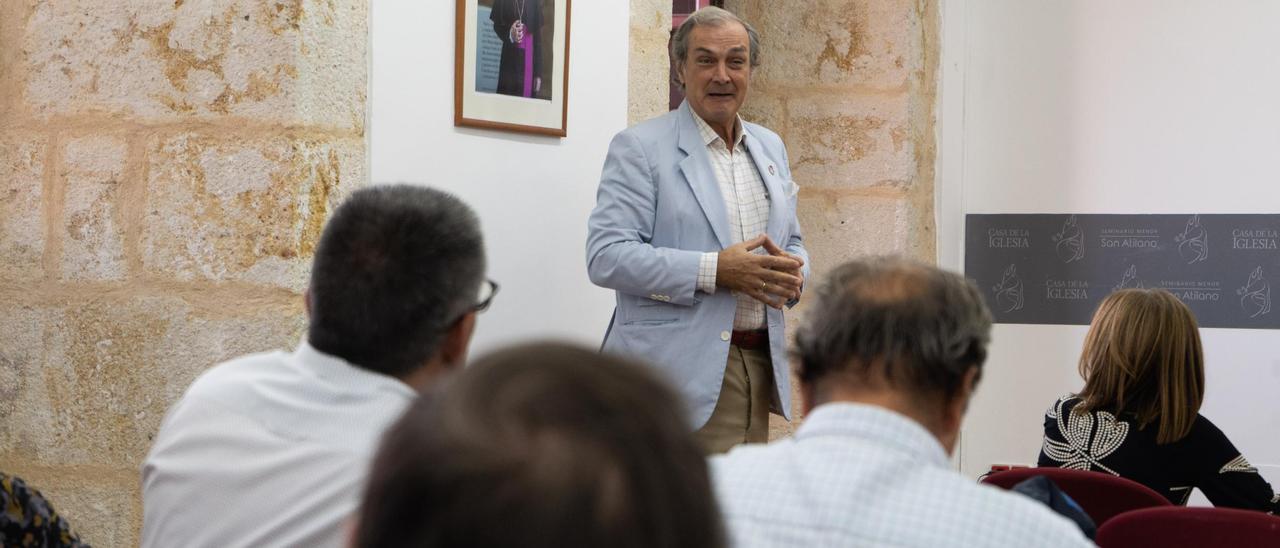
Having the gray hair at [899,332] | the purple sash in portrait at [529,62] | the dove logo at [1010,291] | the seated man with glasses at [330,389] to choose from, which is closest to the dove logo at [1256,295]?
the dove logo at [1010,291]

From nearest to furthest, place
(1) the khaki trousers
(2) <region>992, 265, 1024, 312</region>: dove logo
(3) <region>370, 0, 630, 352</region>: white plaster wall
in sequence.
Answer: (3) <region>370, 0, 630, 352</region>: white plaster wall
(1) the khaki trousers
(2) <region>992, 265, 1024, 312</region>: dove logo

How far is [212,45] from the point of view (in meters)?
2.89

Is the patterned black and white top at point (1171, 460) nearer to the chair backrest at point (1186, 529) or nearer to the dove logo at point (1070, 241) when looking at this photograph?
the chair backrest at point (1186, 529)

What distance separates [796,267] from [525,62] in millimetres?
904

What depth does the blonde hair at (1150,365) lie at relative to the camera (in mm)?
3021

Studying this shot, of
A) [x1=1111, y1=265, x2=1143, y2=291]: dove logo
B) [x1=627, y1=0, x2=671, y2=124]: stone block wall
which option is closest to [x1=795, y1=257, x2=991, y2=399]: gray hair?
[x1=627, y1=0, x2=671, y2=124]: stone block wall

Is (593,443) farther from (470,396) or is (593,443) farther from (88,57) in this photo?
(88,57)

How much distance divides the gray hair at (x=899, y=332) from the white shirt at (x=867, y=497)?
0.26ft

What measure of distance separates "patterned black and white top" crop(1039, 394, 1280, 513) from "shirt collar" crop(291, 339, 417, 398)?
201cm

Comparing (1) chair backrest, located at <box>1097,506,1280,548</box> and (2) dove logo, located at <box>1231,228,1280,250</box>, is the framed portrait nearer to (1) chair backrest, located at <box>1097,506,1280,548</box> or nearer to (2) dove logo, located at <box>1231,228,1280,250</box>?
(1) chair backrest, located at <box>1097,506,1280,548</box>

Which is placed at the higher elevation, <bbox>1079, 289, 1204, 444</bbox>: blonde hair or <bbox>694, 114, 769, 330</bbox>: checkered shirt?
<bbox>694, 114, 769, 330</bbox>: checkered shirt

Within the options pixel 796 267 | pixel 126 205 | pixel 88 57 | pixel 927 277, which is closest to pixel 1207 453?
pixel 796 267

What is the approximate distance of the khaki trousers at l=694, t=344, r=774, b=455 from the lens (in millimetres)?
3492

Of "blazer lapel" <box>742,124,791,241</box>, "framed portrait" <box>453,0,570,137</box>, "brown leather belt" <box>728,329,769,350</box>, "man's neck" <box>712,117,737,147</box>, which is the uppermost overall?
"framed portrait" <box>453,0,570,137</box>
